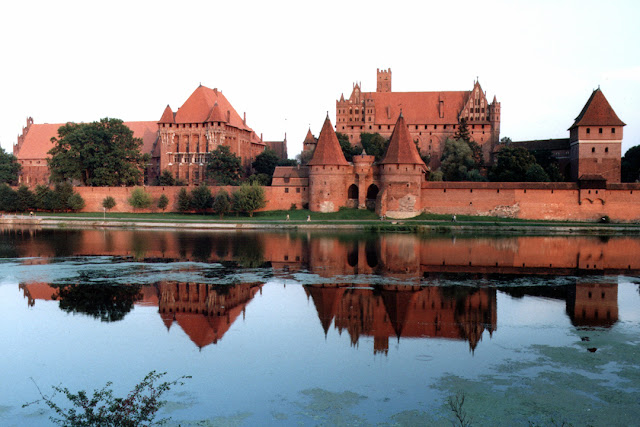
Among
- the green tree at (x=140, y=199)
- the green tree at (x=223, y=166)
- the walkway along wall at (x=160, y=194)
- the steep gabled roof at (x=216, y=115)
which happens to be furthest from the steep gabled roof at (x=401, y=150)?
the steep gabled roof at (x=216, y=115)

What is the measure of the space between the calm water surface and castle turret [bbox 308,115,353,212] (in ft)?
61.8

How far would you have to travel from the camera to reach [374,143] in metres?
48.6

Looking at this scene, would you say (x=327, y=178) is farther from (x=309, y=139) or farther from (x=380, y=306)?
(x=380, y=306)

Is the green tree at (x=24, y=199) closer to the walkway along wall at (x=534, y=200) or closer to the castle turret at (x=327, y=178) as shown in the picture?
the castle turret at (x=327, y=178)

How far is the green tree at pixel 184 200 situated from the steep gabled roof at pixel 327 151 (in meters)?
8.82

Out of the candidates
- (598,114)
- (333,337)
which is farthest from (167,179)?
(333,337)

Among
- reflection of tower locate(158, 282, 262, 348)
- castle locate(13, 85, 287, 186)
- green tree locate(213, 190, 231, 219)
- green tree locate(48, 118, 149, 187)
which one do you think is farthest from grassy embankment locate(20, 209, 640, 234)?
reflection of tower locate(158, 282, 262, 348)

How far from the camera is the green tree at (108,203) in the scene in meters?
41.5

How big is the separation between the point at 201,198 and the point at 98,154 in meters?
9.84

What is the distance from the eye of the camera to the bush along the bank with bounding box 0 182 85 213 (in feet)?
134

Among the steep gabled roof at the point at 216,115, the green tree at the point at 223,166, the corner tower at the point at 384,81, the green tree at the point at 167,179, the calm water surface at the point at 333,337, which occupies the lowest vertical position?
the calm water surface at the point at 333,337

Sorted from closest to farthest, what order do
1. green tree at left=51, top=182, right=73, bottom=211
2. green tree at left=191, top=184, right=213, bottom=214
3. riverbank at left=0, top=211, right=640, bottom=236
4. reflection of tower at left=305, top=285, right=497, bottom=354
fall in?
reflection of tower at left=305, top=285, right=497, bottom=354 → riverbank at left=0, top=211, right=640, bottom=236 → green tree at left=191, top=184, right=213, bottom=214 → green tree at left=51, top=182, right=73, bottom=211

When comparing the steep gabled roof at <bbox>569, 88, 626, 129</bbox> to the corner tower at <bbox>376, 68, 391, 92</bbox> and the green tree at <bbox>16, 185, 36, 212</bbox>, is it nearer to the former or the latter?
the corner tower at <bbox>376, 68, 391, 92</bbox>

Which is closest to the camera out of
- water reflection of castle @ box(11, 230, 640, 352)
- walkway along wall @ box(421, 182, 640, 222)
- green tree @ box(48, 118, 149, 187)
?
water reflection of castle @ box(11, 230, 640, 352)
